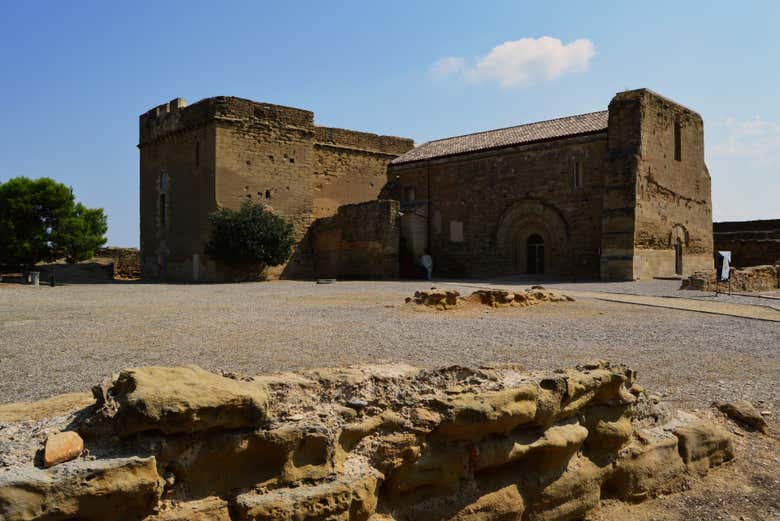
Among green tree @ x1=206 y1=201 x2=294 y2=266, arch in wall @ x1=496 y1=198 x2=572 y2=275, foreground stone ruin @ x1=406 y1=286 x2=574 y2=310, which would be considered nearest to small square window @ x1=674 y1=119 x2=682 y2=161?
arch in wall @ x1=496 y1=198 x2=572 y2=275

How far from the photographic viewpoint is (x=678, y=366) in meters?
6.04

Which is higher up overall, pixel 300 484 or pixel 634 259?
pixel 634 259

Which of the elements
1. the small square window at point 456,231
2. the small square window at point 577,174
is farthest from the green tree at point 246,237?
the small square window at point 577,174

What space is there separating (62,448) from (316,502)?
3.37ft

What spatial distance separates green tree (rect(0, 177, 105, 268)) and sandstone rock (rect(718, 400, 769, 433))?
27049mm

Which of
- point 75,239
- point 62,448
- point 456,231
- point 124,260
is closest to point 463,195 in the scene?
point 456,231

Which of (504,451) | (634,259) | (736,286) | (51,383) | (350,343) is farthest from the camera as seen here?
(634,259)

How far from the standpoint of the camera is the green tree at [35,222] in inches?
981

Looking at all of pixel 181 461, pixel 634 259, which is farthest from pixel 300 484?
pixel 634 259

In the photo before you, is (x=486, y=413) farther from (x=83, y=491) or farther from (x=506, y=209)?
(x=506, y=209)

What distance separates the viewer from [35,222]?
25922 millimetres

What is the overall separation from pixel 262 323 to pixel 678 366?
570 centimetres

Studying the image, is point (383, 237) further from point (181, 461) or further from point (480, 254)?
point (181, 461)

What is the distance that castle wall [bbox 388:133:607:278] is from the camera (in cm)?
2233
